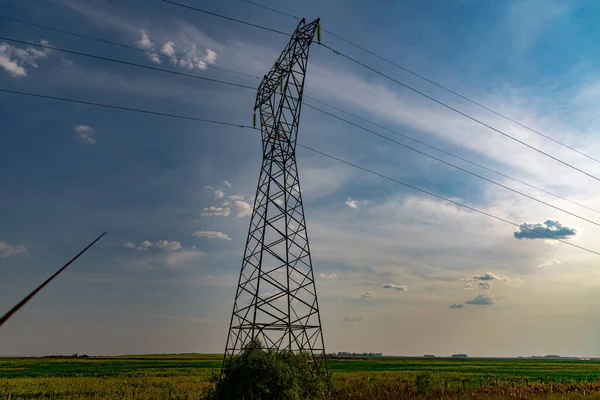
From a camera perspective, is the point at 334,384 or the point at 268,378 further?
the point at 334,384

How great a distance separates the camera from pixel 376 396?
78.7ft

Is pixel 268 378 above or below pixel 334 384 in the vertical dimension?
above

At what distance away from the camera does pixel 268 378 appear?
71.2 feet

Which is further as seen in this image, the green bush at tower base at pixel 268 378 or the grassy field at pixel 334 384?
the grassy field at pixel 334 384

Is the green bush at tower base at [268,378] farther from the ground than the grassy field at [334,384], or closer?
farther from the ground

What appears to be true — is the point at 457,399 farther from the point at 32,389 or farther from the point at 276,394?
the point at 32,389

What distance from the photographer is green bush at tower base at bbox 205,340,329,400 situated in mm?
21438

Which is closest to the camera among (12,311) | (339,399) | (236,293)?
(12,311)

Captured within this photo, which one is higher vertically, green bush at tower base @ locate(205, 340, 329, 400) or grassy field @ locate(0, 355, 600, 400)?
green bush at tower base @ locate(205, 340, 329, 400)

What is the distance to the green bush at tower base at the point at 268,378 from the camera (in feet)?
70.3

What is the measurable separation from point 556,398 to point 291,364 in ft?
42.5

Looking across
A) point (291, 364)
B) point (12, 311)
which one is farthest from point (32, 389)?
point (12, 311)

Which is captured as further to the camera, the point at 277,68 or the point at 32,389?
the point at 32,389

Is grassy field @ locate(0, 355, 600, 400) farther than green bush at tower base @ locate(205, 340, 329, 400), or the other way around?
grassy field @ locate(0, 355, 600, 400)
